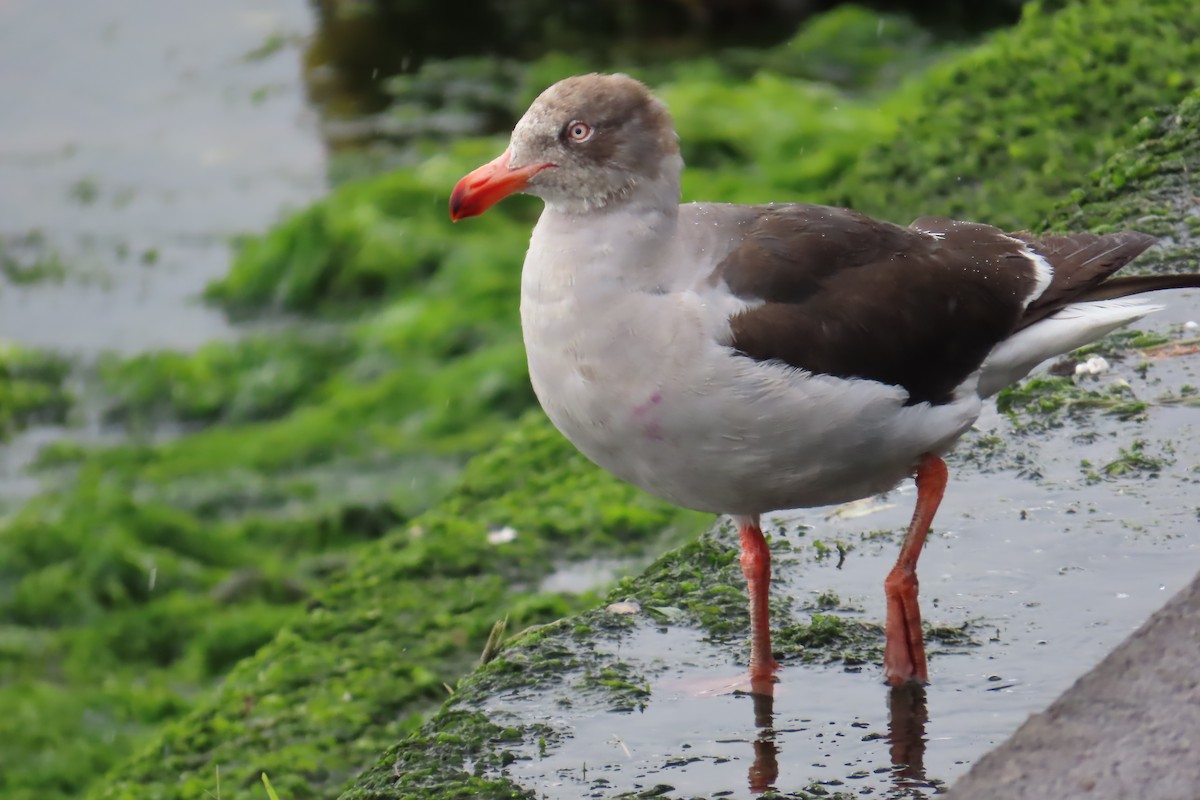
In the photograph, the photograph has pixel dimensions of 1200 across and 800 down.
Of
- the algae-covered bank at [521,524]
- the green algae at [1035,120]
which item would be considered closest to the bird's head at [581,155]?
the algae-covered bank at [521,524]

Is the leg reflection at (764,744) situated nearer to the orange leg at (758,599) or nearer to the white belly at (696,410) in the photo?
the orange leg at (758,599)

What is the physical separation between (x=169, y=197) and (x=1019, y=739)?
11051mm

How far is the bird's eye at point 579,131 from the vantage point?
3941mm

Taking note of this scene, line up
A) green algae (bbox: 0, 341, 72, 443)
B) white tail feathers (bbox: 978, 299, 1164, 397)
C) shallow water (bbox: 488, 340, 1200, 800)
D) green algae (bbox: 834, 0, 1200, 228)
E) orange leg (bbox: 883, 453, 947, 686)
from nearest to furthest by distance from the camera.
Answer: shallow water (bbox: 488, 340, 1200, 800) < orange leg (bbox: 883, 453, 947, 686) < white tail feathers (bbox: 978, 299, 1164, 397) < green algae (bbox: 834, 0, 1200, 228) < green algae (bbox: 0, 341, 72, 443)

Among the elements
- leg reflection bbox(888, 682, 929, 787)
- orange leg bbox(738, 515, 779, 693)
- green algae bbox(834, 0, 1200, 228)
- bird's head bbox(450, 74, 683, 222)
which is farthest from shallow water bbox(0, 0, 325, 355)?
leg reflection bbox(888, 682, 929, 787)

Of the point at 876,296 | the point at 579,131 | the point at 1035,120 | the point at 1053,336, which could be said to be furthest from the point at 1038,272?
the point at 1035,120

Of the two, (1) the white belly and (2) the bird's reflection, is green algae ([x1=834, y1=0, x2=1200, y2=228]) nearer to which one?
(1) the white belly

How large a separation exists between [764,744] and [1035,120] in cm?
400

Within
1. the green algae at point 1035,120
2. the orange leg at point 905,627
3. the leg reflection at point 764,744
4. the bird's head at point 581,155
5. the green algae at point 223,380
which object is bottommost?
the green algae at point 223,380

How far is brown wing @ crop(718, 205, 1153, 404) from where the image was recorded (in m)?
3.81

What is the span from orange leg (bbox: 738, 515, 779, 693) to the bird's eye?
3.22 feet

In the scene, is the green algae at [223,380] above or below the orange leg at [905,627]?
below

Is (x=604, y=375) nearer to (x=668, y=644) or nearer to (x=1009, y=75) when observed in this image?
(x=668, y=644)

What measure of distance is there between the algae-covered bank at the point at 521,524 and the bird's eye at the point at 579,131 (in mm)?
1200
